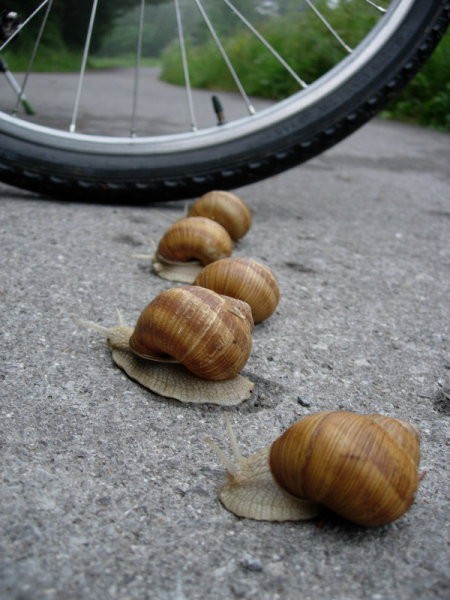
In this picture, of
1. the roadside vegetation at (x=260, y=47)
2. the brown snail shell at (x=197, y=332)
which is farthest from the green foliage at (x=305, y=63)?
the brown snail shell at (x=197, y=332)

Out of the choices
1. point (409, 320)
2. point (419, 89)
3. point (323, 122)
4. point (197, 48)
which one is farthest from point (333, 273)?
point (197, 48)

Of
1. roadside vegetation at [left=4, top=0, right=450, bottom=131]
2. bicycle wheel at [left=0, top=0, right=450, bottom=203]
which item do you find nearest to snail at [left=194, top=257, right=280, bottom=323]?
bicycle wheel at [left=0, top=0, right=450, bottom=203]

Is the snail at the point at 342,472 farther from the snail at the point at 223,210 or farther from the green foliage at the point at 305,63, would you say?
the green foliage at the point at 305,63

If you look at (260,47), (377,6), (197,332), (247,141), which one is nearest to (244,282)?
(197,332)

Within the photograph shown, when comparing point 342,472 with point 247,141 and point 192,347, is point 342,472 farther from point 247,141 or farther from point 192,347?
point 247,141

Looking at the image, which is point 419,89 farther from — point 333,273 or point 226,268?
point 226,268

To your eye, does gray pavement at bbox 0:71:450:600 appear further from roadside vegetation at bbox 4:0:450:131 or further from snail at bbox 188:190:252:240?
roadside vegetation at bbox 4:0:450:131
